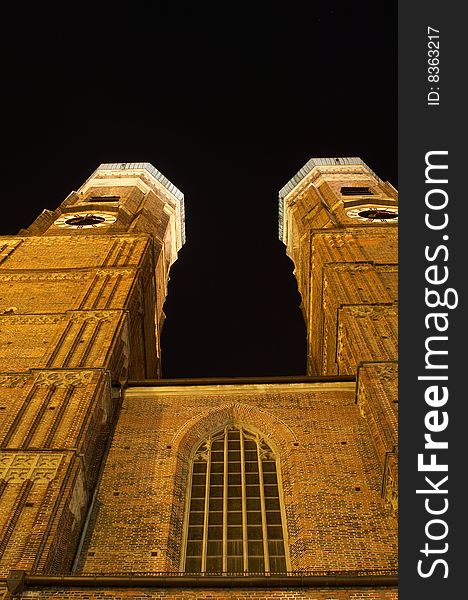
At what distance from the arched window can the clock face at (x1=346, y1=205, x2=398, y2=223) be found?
17657 mm

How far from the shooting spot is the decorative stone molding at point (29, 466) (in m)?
13.1

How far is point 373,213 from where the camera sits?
33469mm

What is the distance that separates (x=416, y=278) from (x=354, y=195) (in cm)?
2700

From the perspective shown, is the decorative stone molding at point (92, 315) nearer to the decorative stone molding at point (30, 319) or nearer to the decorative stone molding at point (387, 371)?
the decorative stone molding at point (30, 319)

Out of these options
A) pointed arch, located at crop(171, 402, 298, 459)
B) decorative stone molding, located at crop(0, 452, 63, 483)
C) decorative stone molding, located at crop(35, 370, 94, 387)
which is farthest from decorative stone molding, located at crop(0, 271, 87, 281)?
decorative stone molding, located at crop(0, 452, 63, 483)

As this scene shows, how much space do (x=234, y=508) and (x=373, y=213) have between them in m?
21.6

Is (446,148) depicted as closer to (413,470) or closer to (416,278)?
(416,278)

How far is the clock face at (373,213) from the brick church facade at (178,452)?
19.7 feet

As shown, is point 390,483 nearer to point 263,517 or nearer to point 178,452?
point 263,517

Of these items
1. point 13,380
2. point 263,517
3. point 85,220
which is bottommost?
point 263,517

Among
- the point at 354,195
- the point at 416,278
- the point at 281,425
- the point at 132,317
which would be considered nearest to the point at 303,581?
the point at 416,278

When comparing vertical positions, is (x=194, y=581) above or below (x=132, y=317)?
below

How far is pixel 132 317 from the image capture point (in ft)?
75.1

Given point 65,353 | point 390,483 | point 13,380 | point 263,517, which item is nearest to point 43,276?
point 65,353
